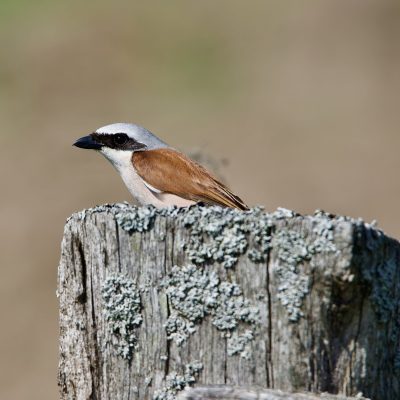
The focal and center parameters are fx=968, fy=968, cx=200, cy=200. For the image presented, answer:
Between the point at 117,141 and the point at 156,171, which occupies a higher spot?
the point at 117,141

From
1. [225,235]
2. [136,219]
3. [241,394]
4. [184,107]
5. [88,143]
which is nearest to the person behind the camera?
[241,394]

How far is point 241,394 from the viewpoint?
347cm

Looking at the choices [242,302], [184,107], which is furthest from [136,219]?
[184,107]

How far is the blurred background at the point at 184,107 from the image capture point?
1116 cm

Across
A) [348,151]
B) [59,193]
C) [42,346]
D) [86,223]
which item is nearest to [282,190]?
[348,151]

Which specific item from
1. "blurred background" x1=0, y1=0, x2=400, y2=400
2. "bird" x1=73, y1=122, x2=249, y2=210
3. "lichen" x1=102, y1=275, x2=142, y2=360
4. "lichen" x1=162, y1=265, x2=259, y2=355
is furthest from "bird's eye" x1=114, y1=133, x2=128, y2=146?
"blurred background" x1=0, y1=0, x2=400, y2=400

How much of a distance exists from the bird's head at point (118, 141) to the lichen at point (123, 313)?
290cm

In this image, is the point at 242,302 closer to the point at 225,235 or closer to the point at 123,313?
the point at 225,235

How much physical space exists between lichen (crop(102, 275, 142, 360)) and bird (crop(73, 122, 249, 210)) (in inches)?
94.2

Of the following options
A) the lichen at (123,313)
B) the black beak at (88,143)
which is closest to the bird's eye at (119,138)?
the black beak at (88,143)

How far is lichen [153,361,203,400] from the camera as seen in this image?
3633 mm

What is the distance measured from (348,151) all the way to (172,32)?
397cm

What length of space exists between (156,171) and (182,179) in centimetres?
18

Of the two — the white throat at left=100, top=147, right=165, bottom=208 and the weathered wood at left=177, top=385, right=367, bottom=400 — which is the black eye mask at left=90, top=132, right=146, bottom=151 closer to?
the white throat at left=100, top=147, right=165, bottom=208
